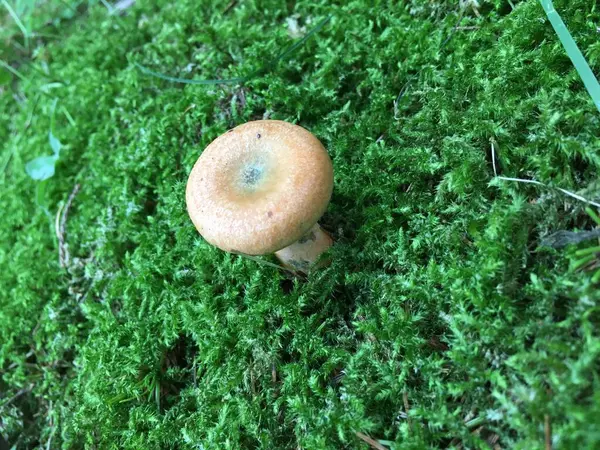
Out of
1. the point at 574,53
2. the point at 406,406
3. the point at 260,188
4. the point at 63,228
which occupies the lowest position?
the point at 63,228

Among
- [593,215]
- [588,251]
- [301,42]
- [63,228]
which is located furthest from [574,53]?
[63,228]

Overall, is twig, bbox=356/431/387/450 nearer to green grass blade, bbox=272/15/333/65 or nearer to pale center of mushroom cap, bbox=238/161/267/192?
pale center of mushroom cap, bbox=238/161/267/192

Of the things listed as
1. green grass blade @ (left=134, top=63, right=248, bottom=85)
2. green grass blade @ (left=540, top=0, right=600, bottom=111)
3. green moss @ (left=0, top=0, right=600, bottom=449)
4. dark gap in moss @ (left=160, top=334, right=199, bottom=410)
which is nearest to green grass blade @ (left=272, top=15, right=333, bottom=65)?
green moss @ (left=0, top=0, right=600, bottom=449)

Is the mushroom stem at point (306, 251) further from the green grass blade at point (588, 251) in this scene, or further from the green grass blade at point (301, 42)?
the green grass blade at point (301, 42)

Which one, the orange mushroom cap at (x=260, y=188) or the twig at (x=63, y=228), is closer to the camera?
the orange mushroom cap at (x=260, y=188)

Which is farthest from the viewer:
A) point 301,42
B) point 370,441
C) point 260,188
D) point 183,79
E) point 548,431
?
point 183,79

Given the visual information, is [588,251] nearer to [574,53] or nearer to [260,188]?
[574,53]

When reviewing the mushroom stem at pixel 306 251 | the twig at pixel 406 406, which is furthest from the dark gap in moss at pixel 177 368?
the twig at pixel 406 406
